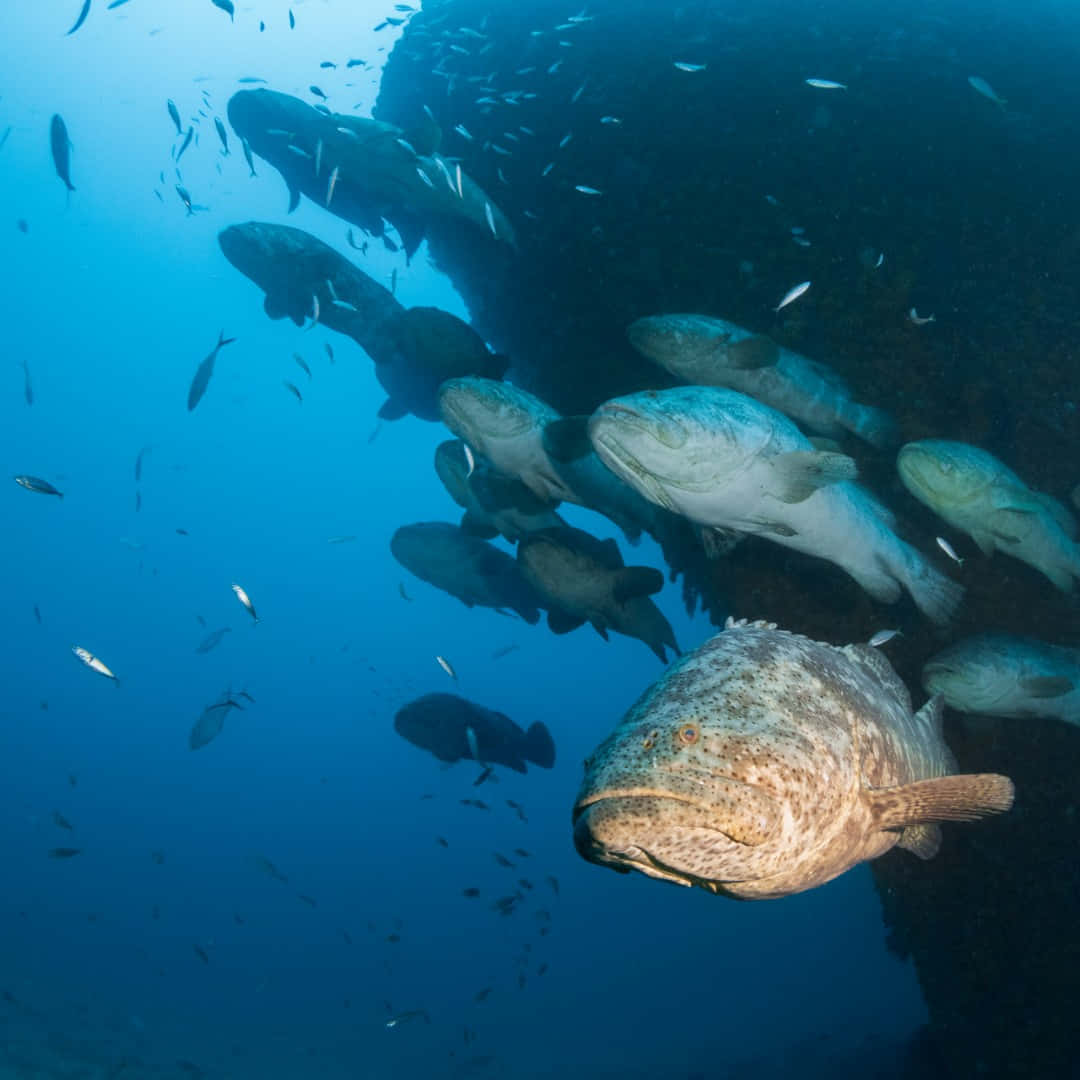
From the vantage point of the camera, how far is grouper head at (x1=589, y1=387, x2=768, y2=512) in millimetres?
3070

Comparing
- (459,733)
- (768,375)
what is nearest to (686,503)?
(768,375)

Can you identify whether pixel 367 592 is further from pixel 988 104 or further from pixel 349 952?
pixel 988 104

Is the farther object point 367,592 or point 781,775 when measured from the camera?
point 367,592

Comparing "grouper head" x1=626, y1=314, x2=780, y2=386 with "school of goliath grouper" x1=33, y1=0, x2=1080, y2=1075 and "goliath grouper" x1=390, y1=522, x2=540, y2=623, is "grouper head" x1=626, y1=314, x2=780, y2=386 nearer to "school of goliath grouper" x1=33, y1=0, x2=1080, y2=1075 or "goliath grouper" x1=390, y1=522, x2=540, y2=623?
"school of goliath grouper" x1=33, y1=0, x2=1080, y2=1075

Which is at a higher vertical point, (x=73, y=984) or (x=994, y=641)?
(x=994, y=641)

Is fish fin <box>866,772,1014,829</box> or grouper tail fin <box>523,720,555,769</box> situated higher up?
fish fin <box>866,772,1014,829</box>

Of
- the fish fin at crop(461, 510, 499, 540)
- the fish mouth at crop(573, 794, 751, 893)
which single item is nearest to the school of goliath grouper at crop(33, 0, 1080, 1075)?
the fish mouth at crop(573, 794, 751, 893)

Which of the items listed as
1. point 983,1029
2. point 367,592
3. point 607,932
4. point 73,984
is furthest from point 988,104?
point 367,592

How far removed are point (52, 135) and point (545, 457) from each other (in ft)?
22.9

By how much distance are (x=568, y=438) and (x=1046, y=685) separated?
353cm

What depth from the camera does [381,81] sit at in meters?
11.2

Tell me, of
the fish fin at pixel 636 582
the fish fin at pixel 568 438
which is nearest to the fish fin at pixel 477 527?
the fish fin at pixel 636 582

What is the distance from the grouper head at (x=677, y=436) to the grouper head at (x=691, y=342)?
1.53 m

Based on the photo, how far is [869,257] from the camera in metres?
5.61
